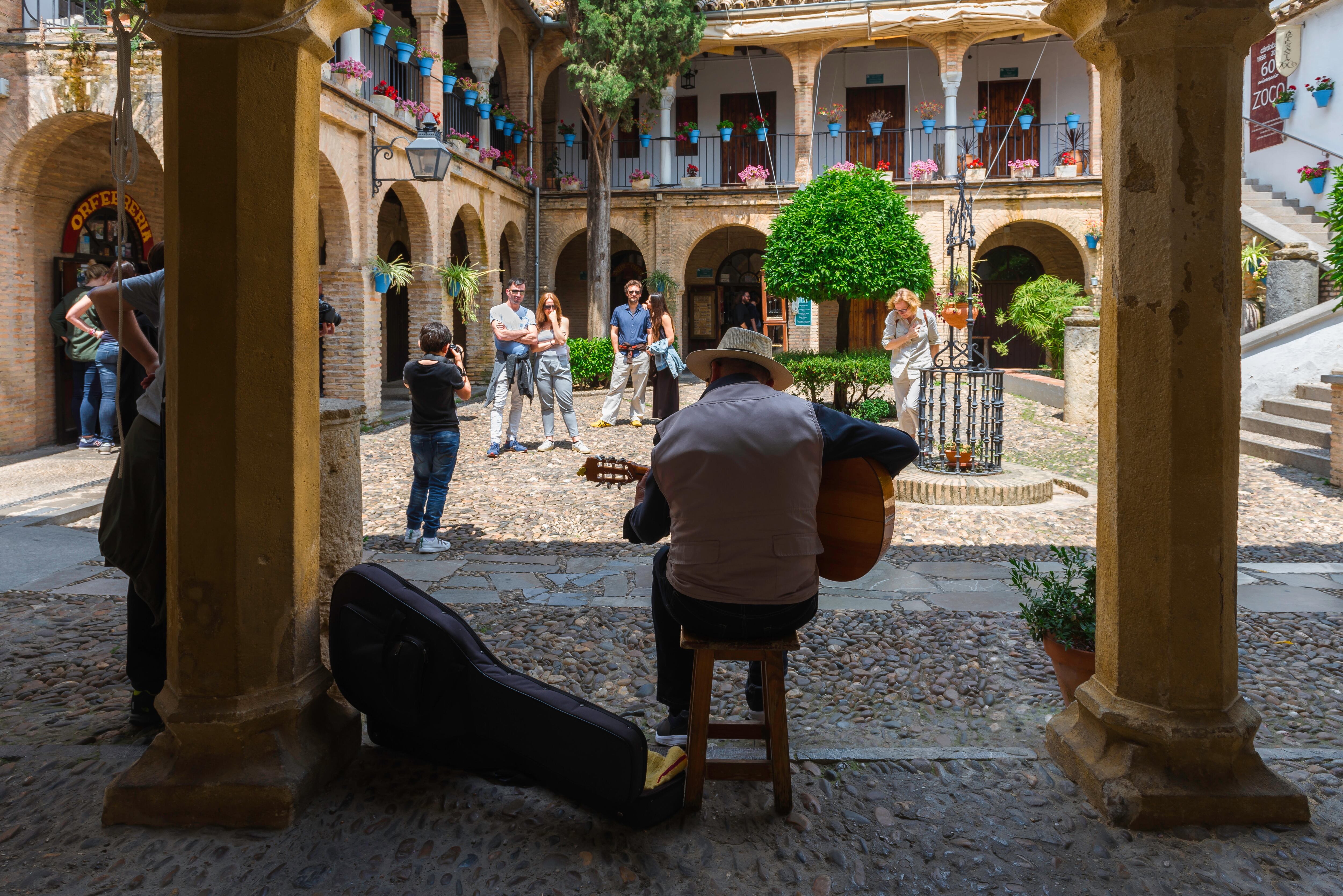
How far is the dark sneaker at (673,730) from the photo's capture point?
3.00 metres

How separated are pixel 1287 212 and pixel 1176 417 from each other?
55.6 feet

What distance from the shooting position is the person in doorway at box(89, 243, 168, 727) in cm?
285

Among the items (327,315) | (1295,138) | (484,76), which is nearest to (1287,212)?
(1295,138)

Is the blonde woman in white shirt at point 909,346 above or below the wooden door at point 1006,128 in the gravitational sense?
below

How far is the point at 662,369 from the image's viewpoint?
33.1 ft

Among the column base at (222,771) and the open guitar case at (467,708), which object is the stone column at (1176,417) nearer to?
the open guitar case at (467,708)

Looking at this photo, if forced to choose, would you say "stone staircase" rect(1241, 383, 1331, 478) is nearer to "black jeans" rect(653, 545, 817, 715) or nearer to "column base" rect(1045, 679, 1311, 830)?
"column base" rect(1045, 679, 1311, 830)

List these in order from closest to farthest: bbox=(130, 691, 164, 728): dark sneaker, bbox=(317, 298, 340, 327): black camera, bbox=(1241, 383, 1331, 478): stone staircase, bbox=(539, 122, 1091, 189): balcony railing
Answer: bbox=(130, 691, 164, 728): dark sneaker < bbox=(317, 298, 340, 327): black camera < bbox=(1241, 383, 1331, 478): stone staircase < bbox=(539, 122, 1091, 189): balcony railing

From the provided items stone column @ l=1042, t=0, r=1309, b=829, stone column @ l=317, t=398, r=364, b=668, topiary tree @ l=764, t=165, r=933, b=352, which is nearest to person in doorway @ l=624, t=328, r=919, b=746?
stone column @ l=1042, t=0, r=1309, b=829

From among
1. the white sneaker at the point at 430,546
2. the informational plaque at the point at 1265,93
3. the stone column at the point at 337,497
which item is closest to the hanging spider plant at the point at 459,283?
the white sneaker at the point at 430,546

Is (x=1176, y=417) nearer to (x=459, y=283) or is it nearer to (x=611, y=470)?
(x=611, y=470)

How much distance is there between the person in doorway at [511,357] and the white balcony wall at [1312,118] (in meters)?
13.8

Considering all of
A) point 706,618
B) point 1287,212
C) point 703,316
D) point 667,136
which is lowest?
point 706,618

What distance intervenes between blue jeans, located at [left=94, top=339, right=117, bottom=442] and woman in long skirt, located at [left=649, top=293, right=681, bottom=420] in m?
4.97
